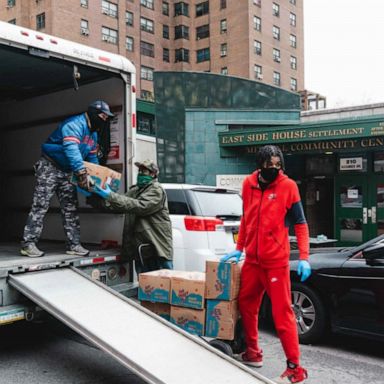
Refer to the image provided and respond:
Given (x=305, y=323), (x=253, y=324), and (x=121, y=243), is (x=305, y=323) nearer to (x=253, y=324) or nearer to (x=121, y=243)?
(x=253, y=324)

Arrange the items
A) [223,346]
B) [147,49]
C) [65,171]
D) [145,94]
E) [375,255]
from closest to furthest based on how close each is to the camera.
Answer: [223,346] < [375,255] < [65,171] < [145,94] < [147,49]

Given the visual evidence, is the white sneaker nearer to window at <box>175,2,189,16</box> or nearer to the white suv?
the white suv

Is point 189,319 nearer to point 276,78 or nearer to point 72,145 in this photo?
point 72,145

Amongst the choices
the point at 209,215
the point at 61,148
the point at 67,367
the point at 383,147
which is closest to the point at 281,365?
the point at 67,367

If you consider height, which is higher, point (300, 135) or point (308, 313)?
point (300, 135)

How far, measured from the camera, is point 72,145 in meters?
5.42

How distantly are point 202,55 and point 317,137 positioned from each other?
39.6 metres

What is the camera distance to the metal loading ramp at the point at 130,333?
12.2 feet

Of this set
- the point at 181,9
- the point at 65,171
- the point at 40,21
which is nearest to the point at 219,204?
the point at 65,171

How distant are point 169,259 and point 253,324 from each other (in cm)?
141

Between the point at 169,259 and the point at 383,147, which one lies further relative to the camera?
the point at 383,147

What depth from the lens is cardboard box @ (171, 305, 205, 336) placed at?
462cm

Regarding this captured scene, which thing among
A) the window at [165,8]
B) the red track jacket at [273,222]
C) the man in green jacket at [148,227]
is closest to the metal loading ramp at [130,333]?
the man in green jacket at [148,227]

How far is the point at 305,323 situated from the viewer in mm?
5562
